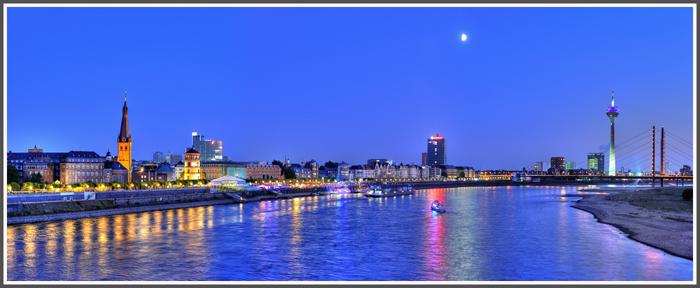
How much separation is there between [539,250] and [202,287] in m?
22.5

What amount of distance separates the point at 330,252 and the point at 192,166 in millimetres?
118169

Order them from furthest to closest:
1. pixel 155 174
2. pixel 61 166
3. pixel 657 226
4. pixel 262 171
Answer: pixel 262 171 < pixel 155 174 < pixel 61 166 < pixel 657 226

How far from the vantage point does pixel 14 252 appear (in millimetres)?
30141

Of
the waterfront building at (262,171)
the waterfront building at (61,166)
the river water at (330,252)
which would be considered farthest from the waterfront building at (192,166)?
the river water at (330,252)

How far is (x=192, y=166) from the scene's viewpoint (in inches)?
5586

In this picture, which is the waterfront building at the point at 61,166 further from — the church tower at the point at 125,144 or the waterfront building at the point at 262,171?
the waterfront building at the point at 262,171

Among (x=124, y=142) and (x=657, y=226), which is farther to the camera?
(x=124, y=142)

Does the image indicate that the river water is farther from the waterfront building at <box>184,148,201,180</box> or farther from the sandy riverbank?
the waterfront building at <box>184,148,201,180</box>

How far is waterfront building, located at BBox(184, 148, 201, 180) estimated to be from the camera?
5531 inches

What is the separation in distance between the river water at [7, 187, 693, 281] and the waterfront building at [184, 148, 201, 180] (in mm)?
93034

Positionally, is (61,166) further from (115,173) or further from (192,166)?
(192,166)

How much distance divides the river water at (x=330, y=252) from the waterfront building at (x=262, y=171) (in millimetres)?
124260

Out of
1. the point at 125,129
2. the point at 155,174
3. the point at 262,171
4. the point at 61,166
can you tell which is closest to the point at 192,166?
the point at 125,129

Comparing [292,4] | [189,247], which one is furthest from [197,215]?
[292,4]
